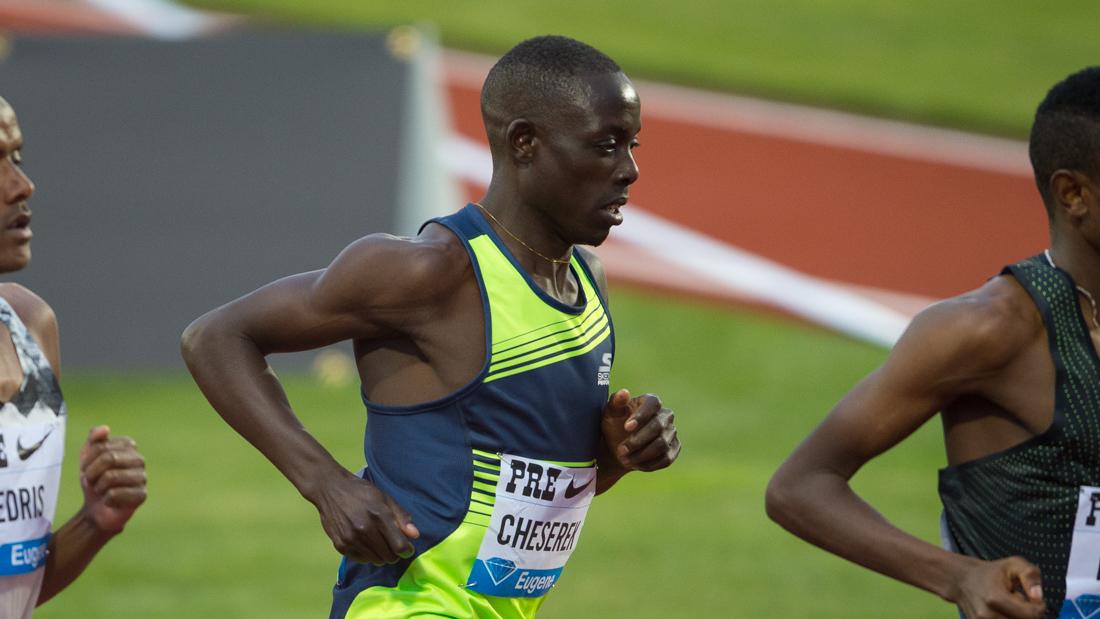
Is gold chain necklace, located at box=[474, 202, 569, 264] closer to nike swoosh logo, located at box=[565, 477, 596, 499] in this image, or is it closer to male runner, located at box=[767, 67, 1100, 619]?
nike swoosh logo, located at box=[565, 477, 596, 499]

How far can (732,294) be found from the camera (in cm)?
1083

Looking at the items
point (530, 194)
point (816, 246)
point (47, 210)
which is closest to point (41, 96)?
point (47, 210)

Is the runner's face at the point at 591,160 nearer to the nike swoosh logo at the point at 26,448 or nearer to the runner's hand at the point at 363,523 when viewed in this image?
the runner's hand at the point at 363,523

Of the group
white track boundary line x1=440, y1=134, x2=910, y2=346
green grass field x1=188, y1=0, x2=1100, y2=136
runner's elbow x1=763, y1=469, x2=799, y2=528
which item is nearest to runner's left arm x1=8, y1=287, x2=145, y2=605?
runner's elbow x1=763, y1=469, x2=799, y2=528

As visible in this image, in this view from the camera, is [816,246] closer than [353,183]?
No

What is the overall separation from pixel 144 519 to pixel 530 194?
460 centimetres

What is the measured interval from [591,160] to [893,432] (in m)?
0.75

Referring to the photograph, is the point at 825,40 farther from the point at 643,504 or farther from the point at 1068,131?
the point at 1068,131

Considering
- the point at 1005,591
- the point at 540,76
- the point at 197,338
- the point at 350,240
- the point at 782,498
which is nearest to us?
the point at 1005,591

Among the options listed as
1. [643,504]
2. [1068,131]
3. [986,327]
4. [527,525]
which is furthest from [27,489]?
[643,504]

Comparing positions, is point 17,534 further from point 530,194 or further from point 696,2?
point 696,2

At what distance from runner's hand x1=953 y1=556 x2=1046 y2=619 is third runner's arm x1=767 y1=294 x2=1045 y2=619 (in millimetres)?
65

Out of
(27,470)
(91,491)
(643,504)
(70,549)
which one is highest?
(27,470)

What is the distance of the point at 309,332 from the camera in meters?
3.28
